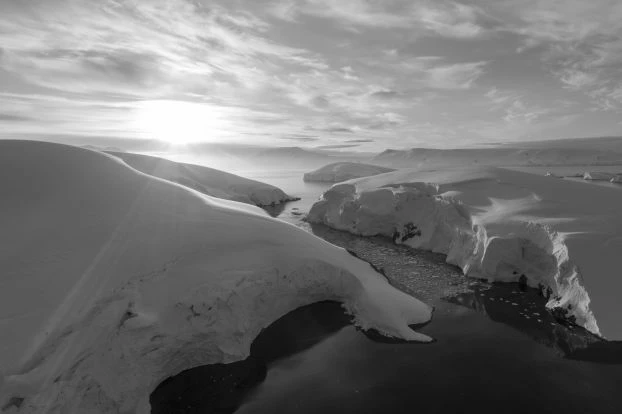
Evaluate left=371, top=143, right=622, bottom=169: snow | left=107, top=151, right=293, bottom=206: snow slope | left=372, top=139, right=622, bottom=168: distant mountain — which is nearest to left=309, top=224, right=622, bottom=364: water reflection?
left=107, top=151, right=293, bottom=206: snow slope

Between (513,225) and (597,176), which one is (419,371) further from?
(597,176)

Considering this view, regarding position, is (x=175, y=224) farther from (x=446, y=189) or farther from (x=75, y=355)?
(x=446, y=189)

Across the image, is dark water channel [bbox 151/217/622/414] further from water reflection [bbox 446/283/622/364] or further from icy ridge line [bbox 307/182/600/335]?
icy ridge line [bbox 307/182/600/335]

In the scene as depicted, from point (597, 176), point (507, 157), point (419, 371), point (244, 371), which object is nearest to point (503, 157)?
point (507, 157)

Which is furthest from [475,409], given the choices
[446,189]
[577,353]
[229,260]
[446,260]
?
[446,189]

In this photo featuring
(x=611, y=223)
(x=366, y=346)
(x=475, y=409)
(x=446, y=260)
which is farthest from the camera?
(x=446, y=260)

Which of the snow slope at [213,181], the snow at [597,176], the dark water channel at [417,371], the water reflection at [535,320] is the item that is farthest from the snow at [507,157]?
the dark water channel at [417,371]
